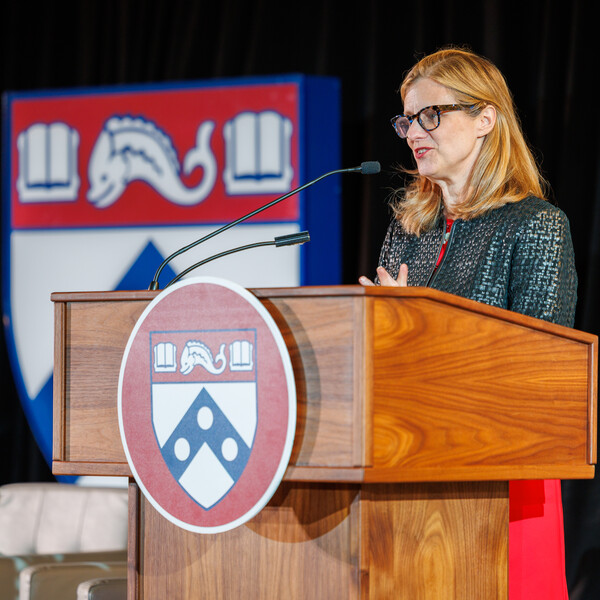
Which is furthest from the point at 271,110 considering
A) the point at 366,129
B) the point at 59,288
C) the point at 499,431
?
the point at 499,431

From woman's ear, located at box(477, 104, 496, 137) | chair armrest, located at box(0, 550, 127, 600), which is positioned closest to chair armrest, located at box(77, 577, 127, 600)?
chair armrest, located at box(0, 550, 127, 600)

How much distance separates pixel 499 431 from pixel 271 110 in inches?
88.3

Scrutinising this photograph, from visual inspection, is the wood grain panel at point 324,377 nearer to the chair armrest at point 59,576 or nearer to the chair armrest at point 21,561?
the chair armrest at point 59,576

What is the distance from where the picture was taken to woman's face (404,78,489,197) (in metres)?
1.91

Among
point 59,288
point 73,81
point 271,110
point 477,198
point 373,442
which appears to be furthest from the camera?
point 73,81

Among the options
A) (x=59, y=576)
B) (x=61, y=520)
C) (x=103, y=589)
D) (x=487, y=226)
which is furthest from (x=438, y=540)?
(x=61, y=520)

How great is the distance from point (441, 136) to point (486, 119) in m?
0.11

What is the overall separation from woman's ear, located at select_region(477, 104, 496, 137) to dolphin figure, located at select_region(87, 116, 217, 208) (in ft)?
5.70

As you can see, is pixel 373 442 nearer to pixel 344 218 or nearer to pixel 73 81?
pixel 344 218

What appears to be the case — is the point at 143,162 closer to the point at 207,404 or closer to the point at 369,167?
the point at 369,167

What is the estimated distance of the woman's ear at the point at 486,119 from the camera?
194 cm

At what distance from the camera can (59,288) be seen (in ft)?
12.2

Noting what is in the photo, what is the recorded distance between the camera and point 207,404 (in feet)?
4.35

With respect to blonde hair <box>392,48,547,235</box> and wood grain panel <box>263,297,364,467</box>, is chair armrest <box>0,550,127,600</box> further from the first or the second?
wood grain panel <box>263,297,364,467</box>
